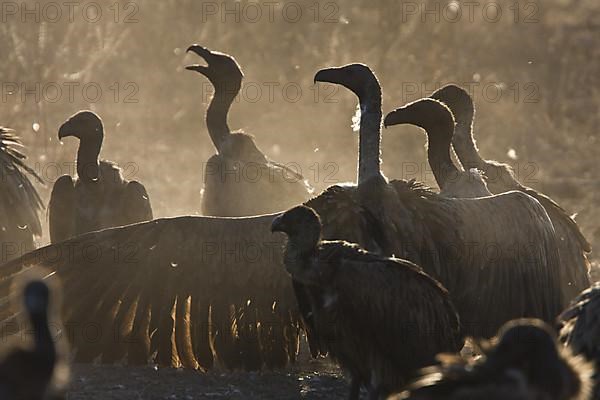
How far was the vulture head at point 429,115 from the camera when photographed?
9648mm

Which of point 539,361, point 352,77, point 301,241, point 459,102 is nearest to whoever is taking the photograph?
point 539,361

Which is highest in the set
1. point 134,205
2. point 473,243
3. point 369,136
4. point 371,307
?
point 369,136

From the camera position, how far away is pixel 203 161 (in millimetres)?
15797

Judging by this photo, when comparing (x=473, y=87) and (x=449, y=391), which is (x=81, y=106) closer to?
(x=473, y=87)

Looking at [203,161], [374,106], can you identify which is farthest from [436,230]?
[203,161]

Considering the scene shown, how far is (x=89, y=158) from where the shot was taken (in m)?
10.4

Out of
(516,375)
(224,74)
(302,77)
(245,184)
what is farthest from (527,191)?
(302,77)

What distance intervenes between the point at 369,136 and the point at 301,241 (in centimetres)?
158

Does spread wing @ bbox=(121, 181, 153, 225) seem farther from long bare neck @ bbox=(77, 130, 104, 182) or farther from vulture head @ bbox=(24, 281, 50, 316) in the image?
vulture head @ bbox=(24, 281, 50, 316)

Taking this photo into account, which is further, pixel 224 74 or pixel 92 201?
pixel 224 74

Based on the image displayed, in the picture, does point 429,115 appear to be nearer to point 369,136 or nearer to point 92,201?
point 369,136

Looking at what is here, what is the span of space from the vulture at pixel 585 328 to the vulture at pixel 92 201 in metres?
4.61

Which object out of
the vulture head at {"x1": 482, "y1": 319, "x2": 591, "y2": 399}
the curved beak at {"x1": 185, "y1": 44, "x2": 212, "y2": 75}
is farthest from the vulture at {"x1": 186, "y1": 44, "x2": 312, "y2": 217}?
the vulture head at {"x1": 482, "y1": 319, "x2": 591, "y2": 399}

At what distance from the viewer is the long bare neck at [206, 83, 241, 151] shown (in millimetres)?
11492
